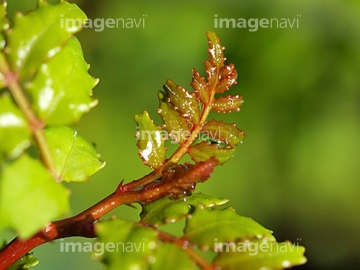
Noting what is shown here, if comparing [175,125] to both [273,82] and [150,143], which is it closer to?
[150,143]

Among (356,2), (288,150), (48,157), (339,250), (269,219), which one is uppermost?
(356,2)

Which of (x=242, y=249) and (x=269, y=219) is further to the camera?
(x=269, y=219)

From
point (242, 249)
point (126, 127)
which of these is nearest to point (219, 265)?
point (242, 249)

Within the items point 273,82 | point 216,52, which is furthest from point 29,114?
point 273,82

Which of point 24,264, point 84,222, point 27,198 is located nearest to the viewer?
point 27,198

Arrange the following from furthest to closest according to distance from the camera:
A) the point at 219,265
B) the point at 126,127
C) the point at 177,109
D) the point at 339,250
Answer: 1. the point at 339,250
2. the point at 126,127
3. the point at 177,109
4. the point at 219,265

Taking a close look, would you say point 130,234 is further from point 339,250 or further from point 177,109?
point 339,250
